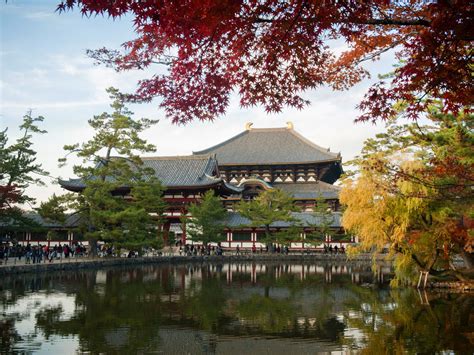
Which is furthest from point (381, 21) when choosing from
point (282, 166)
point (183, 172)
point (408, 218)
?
point (282, 166)

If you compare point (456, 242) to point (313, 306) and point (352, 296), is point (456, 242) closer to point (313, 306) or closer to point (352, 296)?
point (352, 296)

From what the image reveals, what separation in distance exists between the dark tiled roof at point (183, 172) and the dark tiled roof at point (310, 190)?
7033 mm

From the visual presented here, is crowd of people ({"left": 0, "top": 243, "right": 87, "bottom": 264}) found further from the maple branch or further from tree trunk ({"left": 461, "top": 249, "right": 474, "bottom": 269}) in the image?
the maple branch

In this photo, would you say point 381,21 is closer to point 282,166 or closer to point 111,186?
point 111,186

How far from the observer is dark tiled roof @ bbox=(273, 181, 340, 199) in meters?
50.4

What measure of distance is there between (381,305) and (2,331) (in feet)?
41.0

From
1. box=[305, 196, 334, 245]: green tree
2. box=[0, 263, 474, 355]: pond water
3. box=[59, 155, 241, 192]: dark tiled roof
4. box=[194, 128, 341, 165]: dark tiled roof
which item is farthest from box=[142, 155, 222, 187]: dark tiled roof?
box=[0, 263, 474, 355]: pond water

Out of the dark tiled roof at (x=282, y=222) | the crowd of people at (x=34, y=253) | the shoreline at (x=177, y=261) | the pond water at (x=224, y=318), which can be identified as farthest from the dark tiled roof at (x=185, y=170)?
the pond water at (x=224, y=318)

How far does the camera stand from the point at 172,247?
45.1m

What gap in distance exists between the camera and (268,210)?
144 feet

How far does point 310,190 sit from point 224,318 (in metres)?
40.4

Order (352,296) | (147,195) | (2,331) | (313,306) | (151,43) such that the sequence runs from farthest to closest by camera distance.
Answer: (147,195) → (352,296) → (313,306) → (2,331) → (151,43)

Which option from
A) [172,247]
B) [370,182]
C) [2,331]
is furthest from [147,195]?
[2,331]

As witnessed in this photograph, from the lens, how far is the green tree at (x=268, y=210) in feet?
143
